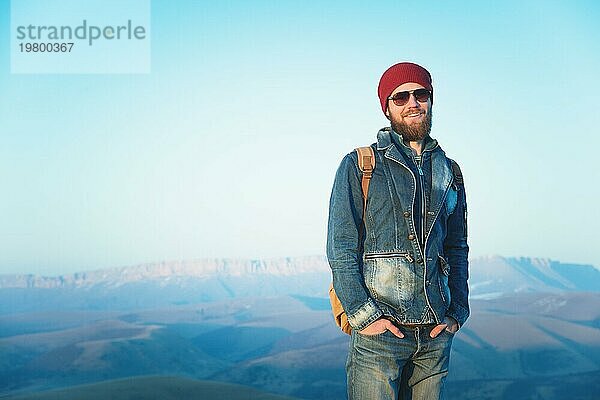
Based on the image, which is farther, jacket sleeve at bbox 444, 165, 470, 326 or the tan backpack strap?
jacket sleeve at bbox 444, 165, 470, 326

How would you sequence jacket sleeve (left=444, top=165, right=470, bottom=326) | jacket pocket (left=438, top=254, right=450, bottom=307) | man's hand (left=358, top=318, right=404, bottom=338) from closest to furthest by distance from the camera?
1. man's hand (left=358, top=318, right=404, bottom=338)
2. jacket pocket (left=438, top=254, right=450, bottom=307)
3. jacket sleeve (left=444, top=165, right=470, bottom=326)

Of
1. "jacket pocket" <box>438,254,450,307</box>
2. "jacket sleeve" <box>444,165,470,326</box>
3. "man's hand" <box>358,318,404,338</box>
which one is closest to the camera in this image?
"man's hand" <box>358,318,404,338</box>

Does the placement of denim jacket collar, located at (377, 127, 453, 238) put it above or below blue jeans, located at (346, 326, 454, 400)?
above

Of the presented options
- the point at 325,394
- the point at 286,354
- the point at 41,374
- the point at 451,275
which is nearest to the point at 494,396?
the point at 325,394

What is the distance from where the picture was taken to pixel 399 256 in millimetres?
1600

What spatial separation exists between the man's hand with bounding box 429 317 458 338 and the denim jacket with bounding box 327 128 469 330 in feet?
0.05

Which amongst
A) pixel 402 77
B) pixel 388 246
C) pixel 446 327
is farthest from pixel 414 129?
pixel 446 327

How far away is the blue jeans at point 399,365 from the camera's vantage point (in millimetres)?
1564

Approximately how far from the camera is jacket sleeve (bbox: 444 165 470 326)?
1.74 meters

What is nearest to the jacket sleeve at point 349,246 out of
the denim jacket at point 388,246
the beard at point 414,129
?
the denim jacket at point 388,246

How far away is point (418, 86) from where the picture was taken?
169 cm

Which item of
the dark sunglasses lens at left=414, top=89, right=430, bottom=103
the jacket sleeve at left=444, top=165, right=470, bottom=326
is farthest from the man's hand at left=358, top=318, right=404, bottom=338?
the dark sunglasses lens at left=414, top=89, right=430, bottom=103

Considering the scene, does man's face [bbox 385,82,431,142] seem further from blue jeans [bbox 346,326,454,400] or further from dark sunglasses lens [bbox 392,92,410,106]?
blue jeans [bbox 346,326,454,400]

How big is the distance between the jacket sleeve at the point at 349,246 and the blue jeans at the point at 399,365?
8 cm
